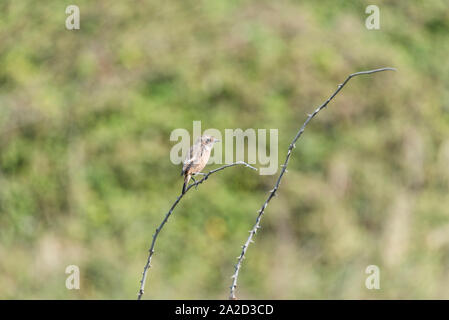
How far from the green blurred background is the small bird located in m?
3.03

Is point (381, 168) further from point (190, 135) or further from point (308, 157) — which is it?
point (190, 135)

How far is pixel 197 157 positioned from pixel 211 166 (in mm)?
3721

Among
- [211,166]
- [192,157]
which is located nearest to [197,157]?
[192,157]

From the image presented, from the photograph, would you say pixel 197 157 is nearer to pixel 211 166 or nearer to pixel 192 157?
pixel 192 157

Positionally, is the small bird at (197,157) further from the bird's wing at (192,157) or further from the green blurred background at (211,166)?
the green blurred background at (211,166)

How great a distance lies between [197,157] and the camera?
16.6 feet

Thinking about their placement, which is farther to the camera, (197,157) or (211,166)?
(211,166)

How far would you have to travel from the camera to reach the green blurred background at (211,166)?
807 centimetres

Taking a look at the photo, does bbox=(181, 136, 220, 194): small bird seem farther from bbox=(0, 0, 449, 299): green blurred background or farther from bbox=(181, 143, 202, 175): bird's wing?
bbox=(0, 0, 449, 299): green blurred background

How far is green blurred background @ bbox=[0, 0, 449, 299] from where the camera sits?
807 cm

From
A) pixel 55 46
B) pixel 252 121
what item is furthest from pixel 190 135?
pixel 55 46

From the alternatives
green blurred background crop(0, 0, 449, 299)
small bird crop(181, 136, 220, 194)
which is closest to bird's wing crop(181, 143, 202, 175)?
small bird crop(181, 136, 220, 194)

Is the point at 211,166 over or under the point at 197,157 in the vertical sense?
over

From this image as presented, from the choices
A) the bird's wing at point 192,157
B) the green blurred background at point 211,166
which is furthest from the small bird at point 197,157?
the green blurred background at point 211,166
